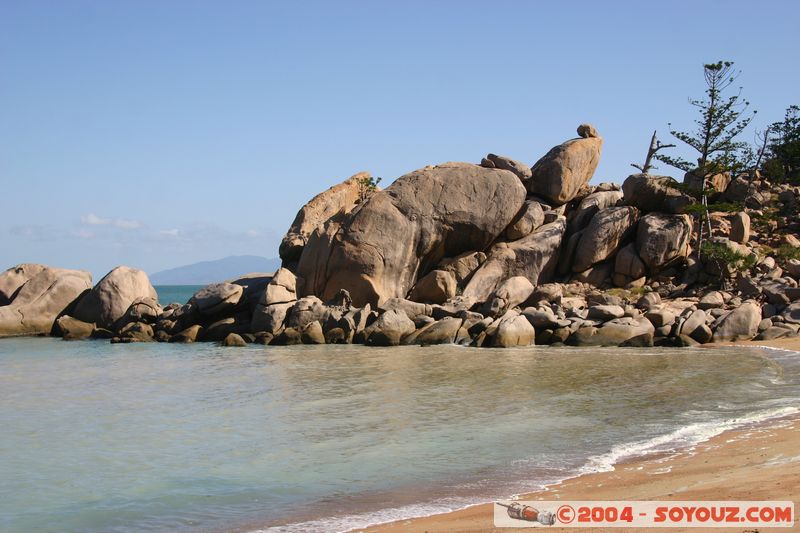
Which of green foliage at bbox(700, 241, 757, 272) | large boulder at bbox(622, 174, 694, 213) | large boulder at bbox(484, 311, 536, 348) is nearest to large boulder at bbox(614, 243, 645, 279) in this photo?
large boulder at bbox(622, 174, 694, 213)

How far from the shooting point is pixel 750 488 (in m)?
7.88

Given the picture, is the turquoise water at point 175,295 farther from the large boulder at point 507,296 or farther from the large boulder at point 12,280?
the large boulder at point 507,296

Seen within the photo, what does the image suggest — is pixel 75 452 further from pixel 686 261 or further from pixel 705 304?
pixel 686 261

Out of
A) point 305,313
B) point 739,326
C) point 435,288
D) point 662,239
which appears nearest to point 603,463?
point 739,326

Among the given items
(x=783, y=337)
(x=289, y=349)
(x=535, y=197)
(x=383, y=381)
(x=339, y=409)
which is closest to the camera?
(x=339, y=409)

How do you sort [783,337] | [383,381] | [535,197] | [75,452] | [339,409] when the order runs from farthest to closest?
1. [535,197]
2. [783,337]
3. [383,381]
4. [339,409]
5. [75,452]

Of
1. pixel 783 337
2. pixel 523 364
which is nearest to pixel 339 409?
pixel 523 364

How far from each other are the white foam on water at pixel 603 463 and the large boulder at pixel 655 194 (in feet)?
69.7

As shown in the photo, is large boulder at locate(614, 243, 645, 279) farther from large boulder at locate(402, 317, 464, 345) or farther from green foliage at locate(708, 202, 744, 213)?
large boulder at locate(402, 317, 464, 345)

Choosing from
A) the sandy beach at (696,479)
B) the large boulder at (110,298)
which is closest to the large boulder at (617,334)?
the sandy beach at (696,479)

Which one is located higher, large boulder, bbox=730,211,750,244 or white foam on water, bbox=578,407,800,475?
large boulder, bbox=730,211,750,244

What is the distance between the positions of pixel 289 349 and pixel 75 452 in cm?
1462

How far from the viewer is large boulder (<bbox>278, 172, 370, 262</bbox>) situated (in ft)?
116

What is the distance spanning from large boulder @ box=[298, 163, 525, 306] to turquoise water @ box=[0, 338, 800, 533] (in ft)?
27.1
